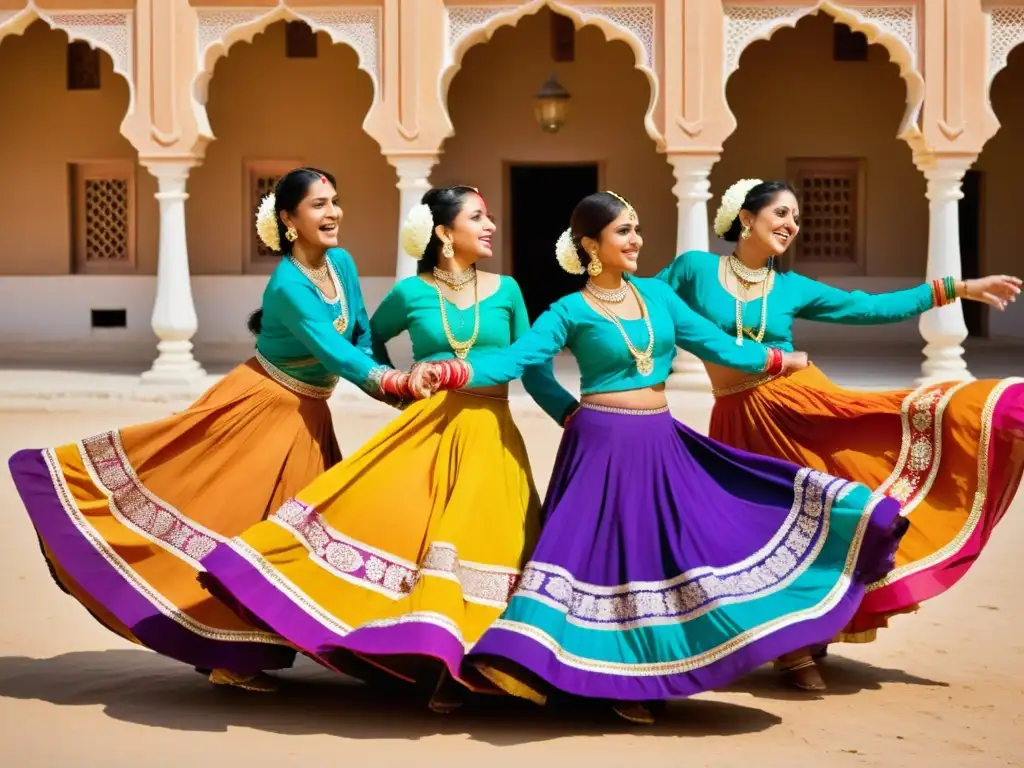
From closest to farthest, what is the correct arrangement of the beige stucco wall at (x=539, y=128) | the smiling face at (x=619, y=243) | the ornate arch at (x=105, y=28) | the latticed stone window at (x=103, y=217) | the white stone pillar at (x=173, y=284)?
1. the smiling face at (x=619, y=243)
2. the ornate arch at (x=105, y=28)
3. the white stone pillar at (x=173, y=284)
4. the beige stucco wall at (x=539, y=128)
5. the latticed stone window at (x=103, y=217)

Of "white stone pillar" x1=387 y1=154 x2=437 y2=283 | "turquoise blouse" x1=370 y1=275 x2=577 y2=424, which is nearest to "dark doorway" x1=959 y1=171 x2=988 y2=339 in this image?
"white stone pillar" x1=387 y1=154 x2=437 y2=283

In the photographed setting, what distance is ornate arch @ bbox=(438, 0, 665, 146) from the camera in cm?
A: 1327

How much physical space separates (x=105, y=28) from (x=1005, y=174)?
344 inches

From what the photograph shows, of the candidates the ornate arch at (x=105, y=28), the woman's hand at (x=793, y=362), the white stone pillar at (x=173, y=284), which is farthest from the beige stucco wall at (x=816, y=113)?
the woman's hand at (x=793, y=362)

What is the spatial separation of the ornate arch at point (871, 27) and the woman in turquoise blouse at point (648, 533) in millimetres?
8364

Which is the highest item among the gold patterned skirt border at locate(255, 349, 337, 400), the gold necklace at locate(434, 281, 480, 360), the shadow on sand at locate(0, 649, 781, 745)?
the gold necklace at locate(434, 281, 480, 360)

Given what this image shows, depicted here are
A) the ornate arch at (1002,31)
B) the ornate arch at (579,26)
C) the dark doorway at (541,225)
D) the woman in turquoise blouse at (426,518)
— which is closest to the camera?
the woman in turquoise blouse at (426,518)

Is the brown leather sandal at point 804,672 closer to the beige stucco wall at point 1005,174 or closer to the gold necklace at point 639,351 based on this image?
the gold necklace at point 639,351

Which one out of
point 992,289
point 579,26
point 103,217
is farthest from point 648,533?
point 103,217

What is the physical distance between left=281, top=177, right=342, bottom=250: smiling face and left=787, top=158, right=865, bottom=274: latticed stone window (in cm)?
1153

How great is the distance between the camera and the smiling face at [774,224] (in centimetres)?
586

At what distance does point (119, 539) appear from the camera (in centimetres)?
521

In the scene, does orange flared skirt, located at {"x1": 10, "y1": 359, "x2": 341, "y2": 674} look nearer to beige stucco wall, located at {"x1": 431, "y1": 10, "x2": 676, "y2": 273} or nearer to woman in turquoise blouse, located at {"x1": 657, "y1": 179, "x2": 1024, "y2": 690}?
woman in turquoise blouse, located at {"x1": 657, "y1": 179, "x2": 1024, "y2": 690}

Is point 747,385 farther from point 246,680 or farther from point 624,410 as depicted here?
point 246,680
